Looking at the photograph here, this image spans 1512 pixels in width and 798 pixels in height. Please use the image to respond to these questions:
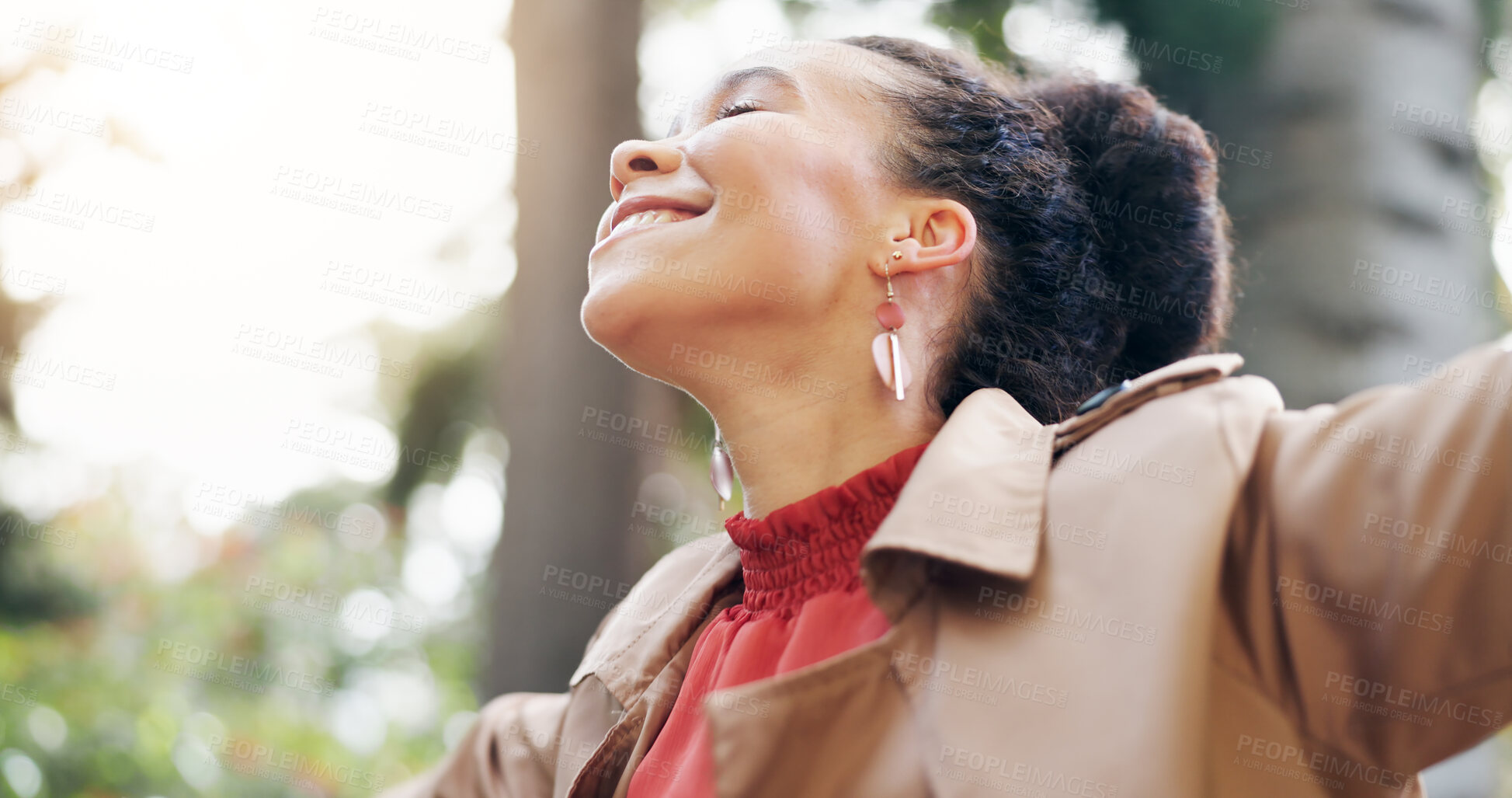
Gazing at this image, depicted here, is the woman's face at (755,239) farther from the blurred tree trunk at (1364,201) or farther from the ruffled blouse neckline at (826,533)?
the blurred tree trunk at (1364,201)

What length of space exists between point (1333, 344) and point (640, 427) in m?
1.97

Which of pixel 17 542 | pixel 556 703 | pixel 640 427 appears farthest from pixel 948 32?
pixel 17 542

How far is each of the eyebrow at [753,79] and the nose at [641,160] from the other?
0.19 m

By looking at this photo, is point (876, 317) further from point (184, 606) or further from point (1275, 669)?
point (184, 606)

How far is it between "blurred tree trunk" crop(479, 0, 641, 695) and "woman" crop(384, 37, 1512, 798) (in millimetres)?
863

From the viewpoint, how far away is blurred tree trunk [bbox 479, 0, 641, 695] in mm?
3244

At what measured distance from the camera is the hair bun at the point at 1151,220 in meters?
2.17
